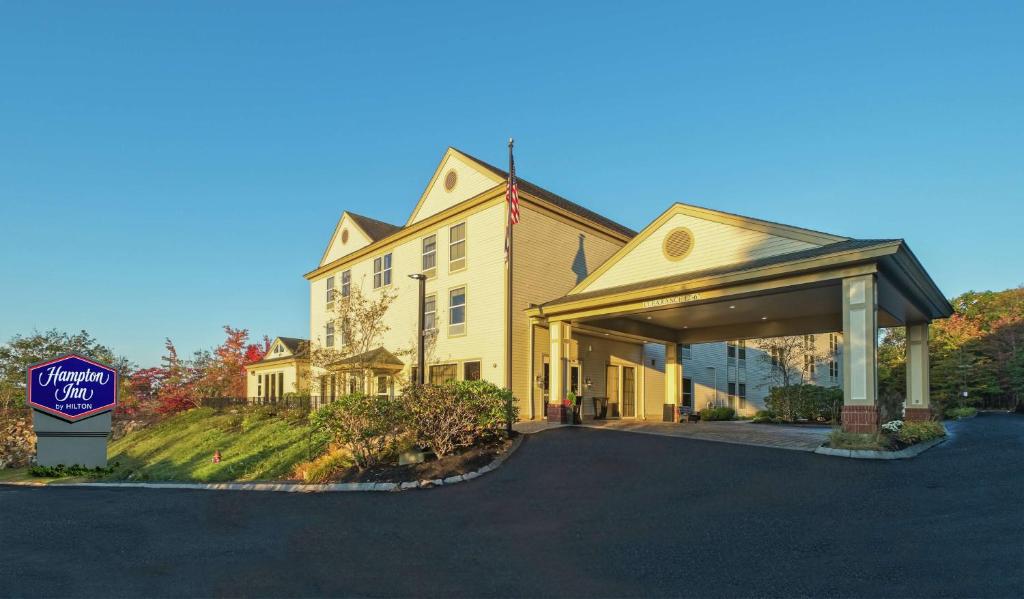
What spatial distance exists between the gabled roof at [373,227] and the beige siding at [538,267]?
11404mm

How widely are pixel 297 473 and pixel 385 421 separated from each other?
2.64m

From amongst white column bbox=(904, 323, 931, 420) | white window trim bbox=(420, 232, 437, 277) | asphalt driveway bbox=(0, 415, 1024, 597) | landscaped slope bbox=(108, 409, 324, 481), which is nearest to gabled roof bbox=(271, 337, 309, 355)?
landscaped slope bbox=(108, 409, 324, 481)

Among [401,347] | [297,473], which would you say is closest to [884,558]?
[297,473]

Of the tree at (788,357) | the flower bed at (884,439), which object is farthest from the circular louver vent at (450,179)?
the tree at (788,357)

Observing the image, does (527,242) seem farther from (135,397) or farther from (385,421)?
(135,397)

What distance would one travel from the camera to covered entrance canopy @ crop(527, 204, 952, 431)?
14.0 metres

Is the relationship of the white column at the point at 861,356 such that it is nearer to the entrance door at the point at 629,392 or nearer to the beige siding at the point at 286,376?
the entrance door at the point at 629,392

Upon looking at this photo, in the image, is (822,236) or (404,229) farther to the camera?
(404,229)

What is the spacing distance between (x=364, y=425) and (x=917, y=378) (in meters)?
18.9

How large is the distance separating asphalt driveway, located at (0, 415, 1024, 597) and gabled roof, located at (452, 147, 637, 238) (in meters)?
14.1

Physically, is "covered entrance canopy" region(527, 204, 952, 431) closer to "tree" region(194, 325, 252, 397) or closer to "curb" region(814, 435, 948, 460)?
"curb" region(814, 435, 948, 460)

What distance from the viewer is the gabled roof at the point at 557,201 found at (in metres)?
24.3

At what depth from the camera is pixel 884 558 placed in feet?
19.8

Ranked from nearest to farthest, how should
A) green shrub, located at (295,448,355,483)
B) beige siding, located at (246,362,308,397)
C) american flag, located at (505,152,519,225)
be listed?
green shrub, located at (295,448,355,483), american flag, located at (505,152,519,225), beige siding, located at (246,362,308,397)
